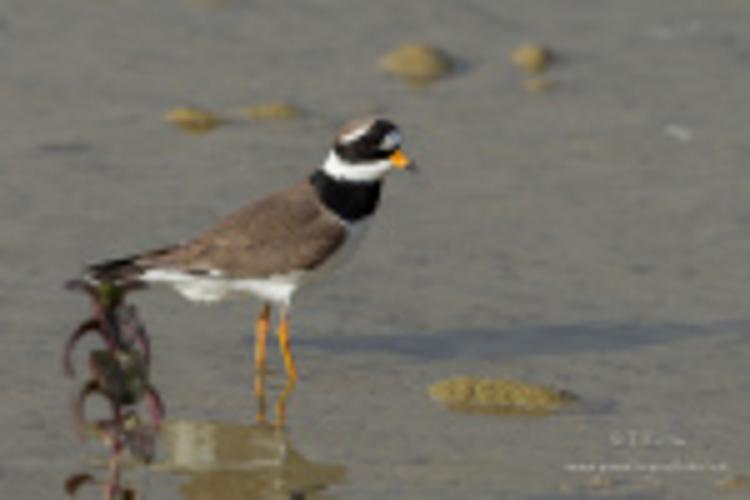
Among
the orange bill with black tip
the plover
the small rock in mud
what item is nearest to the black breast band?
the plover

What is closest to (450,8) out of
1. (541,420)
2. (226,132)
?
(226,132)

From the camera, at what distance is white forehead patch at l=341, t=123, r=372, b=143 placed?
966cm

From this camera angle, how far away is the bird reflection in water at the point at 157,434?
5598 millimetres

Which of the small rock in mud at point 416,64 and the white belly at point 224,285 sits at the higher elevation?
the small rock in mud at point 416,64

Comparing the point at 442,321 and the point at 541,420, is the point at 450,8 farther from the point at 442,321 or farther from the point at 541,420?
the point at 541,420

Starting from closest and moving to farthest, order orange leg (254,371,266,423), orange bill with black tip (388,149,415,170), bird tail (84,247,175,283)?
1. orange leg (254,371,266,423)
2. bird tail (84,247,175,283)
3. orange bill with black tip (388,149,415,170)

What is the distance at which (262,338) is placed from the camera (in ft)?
30.5

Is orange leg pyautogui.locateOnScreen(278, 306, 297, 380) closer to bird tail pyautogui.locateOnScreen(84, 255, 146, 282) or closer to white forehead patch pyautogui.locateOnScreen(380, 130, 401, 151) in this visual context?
bird tail pyautogui.locateOnScreen(84, 255, 146, 282)

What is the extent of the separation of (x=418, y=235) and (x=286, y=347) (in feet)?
8.00

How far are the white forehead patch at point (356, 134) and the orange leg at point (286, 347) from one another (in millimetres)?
1013

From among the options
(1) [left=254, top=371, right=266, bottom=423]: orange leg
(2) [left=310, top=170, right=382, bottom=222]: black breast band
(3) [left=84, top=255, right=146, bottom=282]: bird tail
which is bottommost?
(1) [left=254, top=371, right=266, bottom=423]: orange leg

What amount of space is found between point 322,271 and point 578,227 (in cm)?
269

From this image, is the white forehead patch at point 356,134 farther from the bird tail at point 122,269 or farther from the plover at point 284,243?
the bird tail at point 122,269

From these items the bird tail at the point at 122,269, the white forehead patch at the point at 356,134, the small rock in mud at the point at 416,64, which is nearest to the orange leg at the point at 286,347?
the bird tail at the point at 122,269
